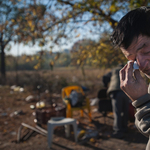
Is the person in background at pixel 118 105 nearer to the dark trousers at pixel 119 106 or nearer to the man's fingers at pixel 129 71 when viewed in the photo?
the dark trousers at pixel 119 106

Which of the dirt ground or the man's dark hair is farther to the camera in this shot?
the dirt ground

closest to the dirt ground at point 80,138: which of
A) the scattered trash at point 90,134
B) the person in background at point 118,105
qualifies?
the scattered trash at point 90,134

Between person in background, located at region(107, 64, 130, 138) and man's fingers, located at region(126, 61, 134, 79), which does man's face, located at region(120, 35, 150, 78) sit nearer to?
man's fingers, located at region(126, 61, 134, 79)

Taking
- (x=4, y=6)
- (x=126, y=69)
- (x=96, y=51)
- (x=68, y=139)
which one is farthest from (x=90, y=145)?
(x=4, y=6)

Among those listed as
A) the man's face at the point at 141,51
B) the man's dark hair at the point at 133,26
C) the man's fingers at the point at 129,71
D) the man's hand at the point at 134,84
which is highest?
the man's dark hair at the point at 133,26

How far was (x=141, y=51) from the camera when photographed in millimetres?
972

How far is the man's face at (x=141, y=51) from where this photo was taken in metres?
0.94

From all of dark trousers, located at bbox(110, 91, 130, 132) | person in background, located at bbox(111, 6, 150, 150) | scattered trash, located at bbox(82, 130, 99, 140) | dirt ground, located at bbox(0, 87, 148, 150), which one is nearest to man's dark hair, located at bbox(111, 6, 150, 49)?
person in background, located at bbox(111, 6, 150, 150)

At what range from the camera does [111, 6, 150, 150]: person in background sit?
2.99ft

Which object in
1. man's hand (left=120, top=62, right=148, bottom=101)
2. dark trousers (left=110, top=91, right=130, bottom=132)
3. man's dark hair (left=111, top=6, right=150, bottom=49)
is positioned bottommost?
dark trousers (left=110, top=91, right=130, bottom=132)

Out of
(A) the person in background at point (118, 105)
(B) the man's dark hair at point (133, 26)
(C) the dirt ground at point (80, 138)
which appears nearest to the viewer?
(B) the man's dark hair at point (133, 26)

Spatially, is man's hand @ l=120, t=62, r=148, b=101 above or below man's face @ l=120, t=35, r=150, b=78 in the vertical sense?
below

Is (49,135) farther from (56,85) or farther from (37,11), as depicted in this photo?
(56,85)

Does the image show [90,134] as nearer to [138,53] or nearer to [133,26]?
[138,53]
